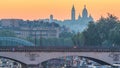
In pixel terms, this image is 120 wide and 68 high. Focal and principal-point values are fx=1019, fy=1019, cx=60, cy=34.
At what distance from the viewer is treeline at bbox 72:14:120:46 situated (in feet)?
405

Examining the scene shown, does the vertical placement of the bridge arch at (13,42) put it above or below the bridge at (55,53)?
above

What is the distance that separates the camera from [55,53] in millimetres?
100500

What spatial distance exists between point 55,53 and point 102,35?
30992mm

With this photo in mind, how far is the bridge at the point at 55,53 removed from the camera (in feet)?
326

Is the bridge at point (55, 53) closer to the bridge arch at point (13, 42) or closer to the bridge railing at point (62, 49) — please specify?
the bridge railing at point (62, 49)

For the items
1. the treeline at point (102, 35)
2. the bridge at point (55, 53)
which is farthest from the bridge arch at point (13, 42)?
the bridge at point (55, 53)

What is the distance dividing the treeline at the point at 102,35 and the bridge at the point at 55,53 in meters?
18.9

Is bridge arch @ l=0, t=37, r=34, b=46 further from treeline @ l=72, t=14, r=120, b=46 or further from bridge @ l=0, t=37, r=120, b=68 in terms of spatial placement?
bridge @ l=0, t=37, r=120, b=68

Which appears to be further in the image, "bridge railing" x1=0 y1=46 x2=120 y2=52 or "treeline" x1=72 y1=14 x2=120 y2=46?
"treeline" x1=72 y1=14 x2=120 y2=46

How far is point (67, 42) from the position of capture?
160 meters

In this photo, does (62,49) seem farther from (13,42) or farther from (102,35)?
(102,35)

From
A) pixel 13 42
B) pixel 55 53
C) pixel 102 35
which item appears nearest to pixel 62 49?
pixel 55 53

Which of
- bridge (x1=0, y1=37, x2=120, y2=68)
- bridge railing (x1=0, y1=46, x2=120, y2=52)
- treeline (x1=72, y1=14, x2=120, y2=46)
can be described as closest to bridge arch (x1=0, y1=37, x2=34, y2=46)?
treeline (x1=72, y1=14, x2=120, y2=46)

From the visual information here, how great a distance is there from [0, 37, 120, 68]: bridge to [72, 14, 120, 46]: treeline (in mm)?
18880
